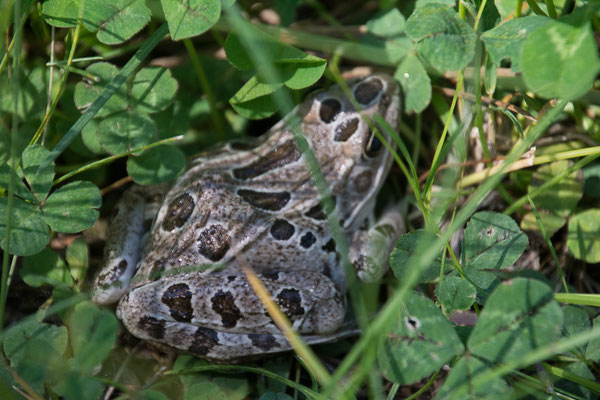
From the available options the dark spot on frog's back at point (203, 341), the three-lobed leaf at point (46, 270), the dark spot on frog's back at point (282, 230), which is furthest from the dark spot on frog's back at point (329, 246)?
the three-lobed leaf at point (46, 270)

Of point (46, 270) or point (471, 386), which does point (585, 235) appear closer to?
point (471, 386)

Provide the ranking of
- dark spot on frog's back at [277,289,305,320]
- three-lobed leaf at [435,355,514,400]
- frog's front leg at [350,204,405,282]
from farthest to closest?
frog's front leg at [350,204,405,282] → dark spot on frog's back at [277,289,305,320] → three-lobed leaf at [435,355,514,400]

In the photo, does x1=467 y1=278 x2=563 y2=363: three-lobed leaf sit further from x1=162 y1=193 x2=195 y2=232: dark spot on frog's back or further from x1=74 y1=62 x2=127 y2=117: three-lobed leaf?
x1=74 y1=62 x2=127 y2=117: three-lobed leaf

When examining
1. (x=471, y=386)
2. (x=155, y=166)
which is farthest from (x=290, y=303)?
(x=471, y=386)

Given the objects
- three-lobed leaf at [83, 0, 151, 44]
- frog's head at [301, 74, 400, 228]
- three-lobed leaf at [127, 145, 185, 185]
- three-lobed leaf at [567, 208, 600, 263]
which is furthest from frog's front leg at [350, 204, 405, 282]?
three-lobed leaf at [83, 0, 151, 44]

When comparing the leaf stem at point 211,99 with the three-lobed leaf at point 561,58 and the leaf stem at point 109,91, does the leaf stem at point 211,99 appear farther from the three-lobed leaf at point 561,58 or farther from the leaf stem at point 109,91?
the three-lobed leaf at point 561,58

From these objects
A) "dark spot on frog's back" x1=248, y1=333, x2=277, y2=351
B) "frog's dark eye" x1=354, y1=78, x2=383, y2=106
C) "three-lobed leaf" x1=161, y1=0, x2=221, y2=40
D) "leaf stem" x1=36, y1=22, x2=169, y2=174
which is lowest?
"dark spot on frog's back" x1=248, y1=333, x2=277, y2=351

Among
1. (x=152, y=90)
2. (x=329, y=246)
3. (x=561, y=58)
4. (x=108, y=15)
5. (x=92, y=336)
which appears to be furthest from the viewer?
(x=329, y=246)
